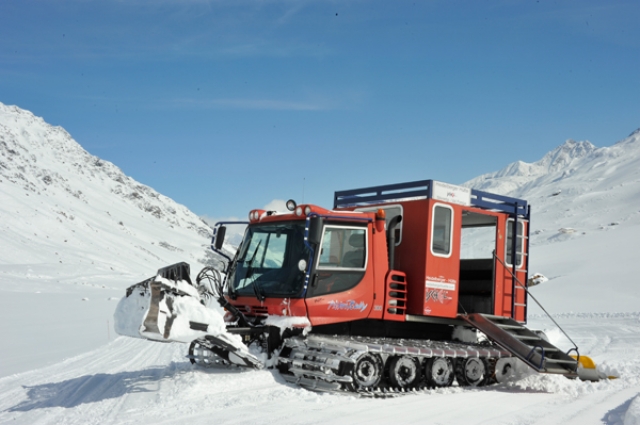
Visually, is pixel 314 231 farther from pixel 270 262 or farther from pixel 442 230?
pixel 442 230

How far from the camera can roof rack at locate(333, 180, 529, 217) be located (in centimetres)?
1088

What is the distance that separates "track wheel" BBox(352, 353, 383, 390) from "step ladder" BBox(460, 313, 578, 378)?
2483 mm

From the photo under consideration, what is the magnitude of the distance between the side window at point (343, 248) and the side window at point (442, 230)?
1367 mm

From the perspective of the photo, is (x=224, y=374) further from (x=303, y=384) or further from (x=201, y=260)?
(x=201, y=260)

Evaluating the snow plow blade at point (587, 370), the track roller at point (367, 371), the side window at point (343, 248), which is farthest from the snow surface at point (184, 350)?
the side window at point (343, 248)

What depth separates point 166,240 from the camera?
8906cm

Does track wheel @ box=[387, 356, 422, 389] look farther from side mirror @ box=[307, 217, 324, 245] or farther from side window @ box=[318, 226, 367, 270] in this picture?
side mirror @ box=[307, 217, 324, 245]

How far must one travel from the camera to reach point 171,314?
8.42 meters

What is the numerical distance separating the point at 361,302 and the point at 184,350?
663 centimetres

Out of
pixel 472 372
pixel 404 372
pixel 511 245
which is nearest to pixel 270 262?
pixel 404 372

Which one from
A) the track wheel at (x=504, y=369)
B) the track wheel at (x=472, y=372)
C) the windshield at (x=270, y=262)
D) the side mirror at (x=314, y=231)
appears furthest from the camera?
the track wheel at (x=504, y=369)

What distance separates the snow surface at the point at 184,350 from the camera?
309 inches

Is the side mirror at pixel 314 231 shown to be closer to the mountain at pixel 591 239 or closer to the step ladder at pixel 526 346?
the step ladder at pixel 526 346

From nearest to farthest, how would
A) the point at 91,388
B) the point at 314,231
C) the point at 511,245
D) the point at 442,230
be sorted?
the point at 314,231
the point at 91,388
the point at 442,230
the point at 511,245
